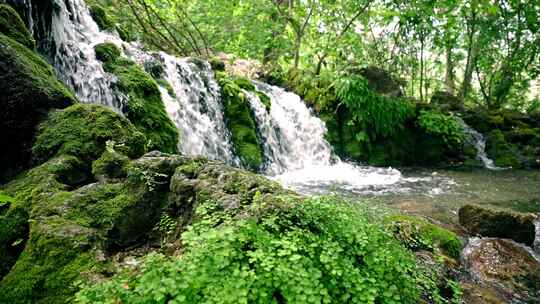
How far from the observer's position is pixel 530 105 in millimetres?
16031

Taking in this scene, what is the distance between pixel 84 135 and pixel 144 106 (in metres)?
2.58

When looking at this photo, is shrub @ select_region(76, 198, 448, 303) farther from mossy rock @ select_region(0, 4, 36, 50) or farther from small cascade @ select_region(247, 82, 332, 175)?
small cascade @ select_region(247, 82, 332, 175)

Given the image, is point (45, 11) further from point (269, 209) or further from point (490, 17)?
point (490, 17)

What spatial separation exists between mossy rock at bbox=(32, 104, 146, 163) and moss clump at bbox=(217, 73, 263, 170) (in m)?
5.16

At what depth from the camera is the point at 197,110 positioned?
9062 millimetres

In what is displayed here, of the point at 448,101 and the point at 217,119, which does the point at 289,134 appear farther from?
the point at 448,101

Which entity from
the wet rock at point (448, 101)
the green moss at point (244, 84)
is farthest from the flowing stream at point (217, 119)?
the wet rock at point (448, 101)

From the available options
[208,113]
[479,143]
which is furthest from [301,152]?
[479,143]

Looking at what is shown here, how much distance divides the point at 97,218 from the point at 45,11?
5.08 m

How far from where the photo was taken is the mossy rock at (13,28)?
456cm

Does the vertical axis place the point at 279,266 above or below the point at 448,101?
below

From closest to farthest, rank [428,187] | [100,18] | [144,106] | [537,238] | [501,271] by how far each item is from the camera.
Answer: [501,271] → [537,238] → [144,106] → [428,187] → [100,18]

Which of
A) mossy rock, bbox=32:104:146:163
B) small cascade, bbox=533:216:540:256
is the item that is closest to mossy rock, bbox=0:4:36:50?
mossy rock, bbox=32:104:146:163

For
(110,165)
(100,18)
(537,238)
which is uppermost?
(100,18)
